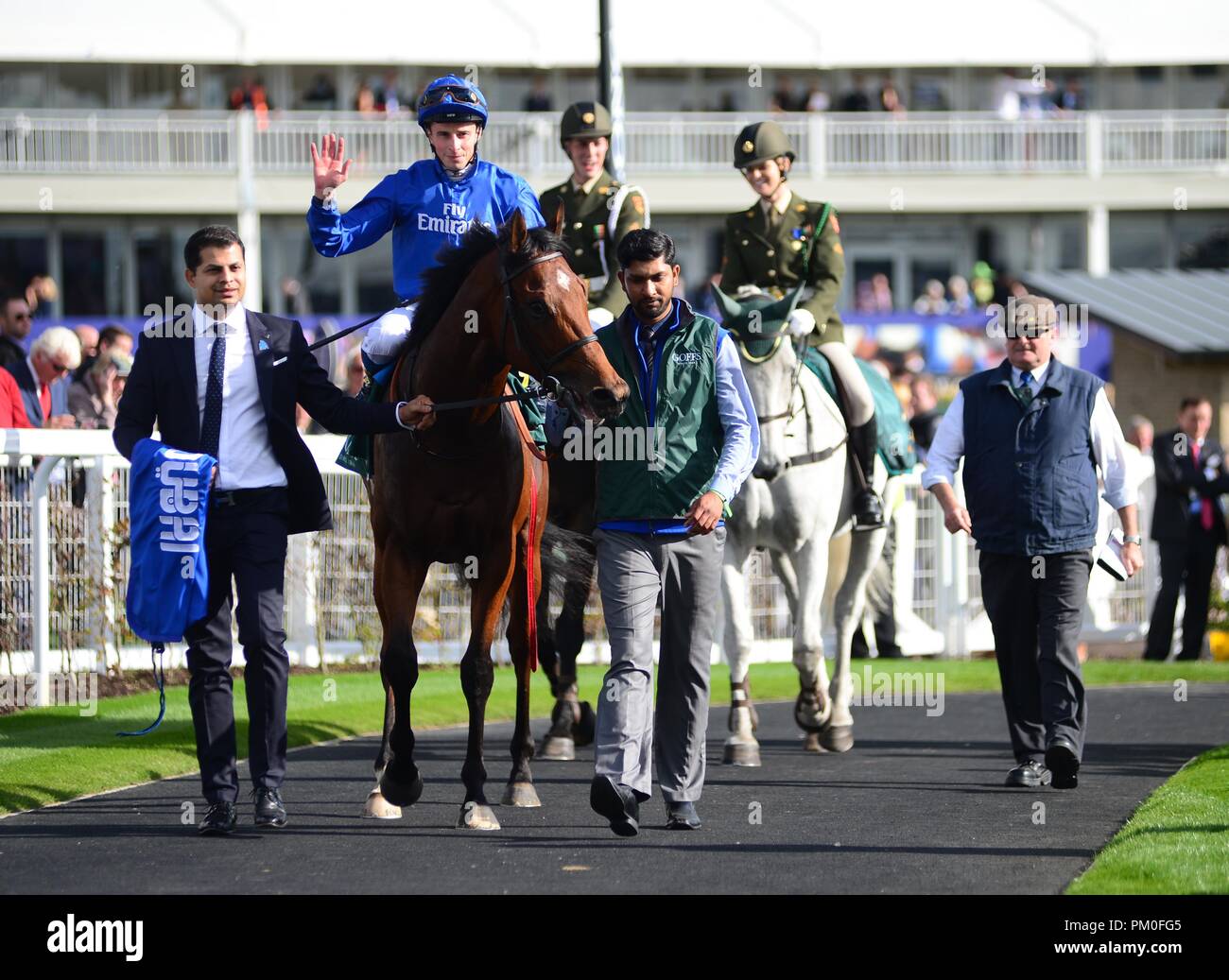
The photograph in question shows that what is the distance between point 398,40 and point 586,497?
28438mm

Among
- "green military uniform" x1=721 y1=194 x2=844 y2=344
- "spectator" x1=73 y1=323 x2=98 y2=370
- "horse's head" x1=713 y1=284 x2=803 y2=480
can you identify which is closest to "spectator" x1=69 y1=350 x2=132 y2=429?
"spectator" x1=73 y1=323 x2=98 y2=370

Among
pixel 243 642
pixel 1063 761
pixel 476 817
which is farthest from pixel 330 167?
pixel 1063 761

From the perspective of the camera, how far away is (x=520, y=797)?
8.41m

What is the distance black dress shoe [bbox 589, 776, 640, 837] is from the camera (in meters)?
7.29

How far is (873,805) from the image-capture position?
27.7ft

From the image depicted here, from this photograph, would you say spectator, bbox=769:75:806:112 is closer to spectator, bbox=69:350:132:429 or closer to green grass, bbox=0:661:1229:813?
green grass, bbox=0:661:1229:813

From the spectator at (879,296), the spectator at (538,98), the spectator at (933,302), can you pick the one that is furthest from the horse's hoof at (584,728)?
the spectator at (538,98)

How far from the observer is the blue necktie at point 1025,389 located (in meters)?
9.23

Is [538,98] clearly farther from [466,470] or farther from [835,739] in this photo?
[466,470]

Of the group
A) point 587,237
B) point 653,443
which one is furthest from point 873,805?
point 587,237

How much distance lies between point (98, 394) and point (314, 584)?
6.69ft

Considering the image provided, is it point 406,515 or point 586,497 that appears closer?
point 406,515
